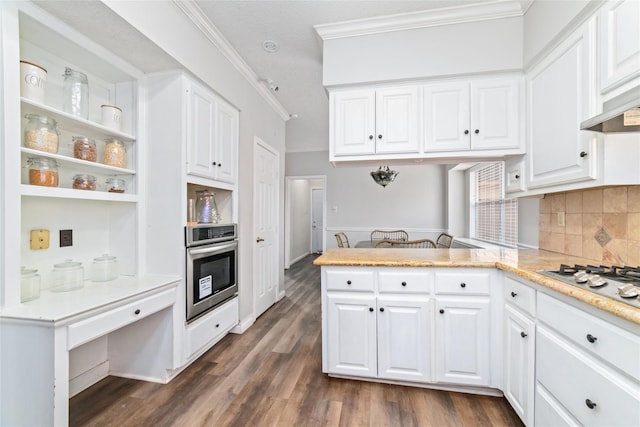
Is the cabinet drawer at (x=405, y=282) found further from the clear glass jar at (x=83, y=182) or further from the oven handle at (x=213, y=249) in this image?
the clear glass jar at (x=83, y=182)

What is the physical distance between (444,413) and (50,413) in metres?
2.03

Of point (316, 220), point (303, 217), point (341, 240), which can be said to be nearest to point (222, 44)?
point (341, 240)

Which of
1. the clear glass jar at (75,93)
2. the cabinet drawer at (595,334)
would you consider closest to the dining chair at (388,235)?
the cabinet drawer at (595,334)

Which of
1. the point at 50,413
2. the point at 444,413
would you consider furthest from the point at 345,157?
the point at 50,413

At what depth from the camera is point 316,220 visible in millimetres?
8844

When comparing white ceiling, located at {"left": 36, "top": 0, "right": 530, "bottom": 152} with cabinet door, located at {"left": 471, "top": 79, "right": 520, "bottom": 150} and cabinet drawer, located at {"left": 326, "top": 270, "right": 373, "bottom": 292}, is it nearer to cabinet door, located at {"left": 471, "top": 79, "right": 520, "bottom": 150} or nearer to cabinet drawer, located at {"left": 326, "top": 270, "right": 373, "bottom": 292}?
cabinet door, located at {"left": 471, "top": 79, "right": 520, "bottom": 150}

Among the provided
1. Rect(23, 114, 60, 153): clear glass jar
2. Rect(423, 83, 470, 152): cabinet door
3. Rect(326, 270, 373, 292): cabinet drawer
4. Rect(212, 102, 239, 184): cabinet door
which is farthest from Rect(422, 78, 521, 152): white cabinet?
Rect(23, 114, 60, 153): clear glass jar

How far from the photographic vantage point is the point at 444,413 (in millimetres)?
1646

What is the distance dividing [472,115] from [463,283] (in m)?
1.24

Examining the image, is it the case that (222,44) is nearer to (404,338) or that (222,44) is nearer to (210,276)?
(210,276)

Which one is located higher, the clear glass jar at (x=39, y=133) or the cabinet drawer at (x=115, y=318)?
the clear glass jar at (x=39, y=133)

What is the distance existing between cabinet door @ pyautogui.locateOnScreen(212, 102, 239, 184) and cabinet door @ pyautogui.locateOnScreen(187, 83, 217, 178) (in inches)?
2.2

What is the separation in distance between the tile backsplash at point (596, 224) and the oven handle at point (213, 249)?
8.75 ft

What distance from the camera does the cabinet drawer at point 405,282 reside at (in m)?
1.82
